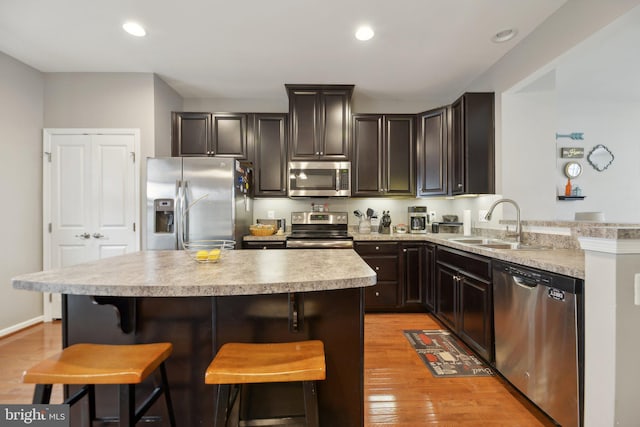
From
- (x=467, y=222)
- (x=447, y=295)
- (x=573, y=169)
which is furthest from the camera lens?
(x=573, y=169)

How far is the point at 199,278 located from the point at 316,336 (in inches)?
23.6

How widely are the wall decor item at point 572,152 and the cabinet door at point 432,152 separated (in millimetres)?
1945

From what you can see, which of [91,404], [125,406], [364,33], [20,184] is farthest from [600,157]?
[20,184]

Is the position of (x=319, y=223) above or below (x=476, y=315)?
above

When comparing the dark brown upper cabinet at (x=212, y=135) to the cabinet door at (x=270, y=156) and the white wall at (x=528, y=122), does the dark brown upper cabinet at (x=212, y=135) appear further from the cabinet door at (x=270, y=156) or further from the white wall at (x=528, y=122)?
the white wall at (x=528, y=122)

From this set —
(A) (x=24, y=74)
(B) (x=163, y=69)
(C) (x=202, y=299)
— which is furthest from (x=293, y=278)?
(A) (x=24, y=74)

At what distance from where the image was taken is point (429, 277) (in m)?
3.28

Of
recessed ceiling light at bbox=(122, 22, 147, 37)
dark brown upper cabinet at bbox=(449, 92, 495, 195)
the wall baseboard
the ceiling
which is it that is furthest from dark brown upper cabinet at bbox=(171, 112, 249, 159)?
dark brown upper cabinet at bbox=(449, 92, 495, 195)

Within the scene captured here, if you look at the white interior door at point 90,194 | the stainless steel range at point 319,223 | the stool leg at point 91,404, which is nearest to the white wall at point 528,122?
the stainless steel range at point 319,223

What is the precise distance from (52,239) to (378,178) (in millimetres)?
3921

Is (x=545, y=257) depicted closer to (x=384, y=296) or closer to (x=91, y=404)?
(x=384, y=296)

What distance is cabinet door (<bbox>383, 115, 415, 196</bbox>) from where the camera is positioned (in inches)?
145

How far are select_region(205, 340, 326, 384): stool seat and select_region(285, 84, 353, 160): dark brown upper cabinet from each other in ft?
8.92

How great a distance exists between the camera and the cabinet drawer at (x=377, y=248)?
3.36m
